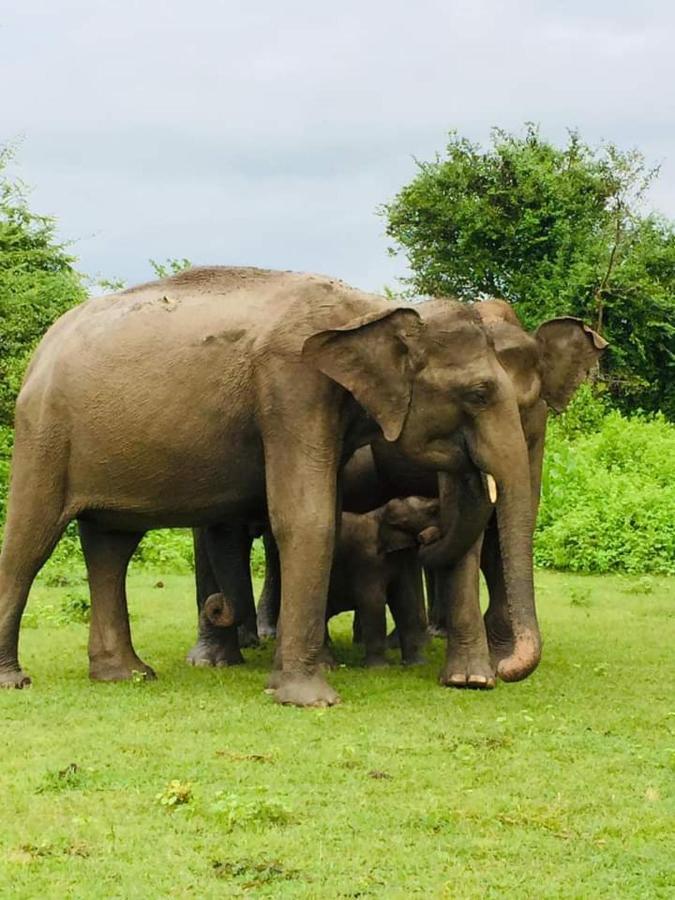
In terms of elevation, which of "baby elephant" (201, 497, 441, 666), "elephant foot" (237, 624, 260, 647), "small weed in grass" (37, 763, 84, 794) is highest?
"baby elephant" (201, 497, 441, 666)

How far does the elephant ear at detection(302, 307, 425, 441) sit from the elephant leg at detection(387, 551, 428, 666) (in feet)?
5.28

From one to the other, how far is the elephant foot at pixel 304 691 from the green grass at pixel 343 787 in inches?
3.6

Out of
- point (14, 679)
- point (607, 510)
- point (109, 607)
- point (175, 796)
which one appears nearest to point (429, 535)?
point (109, 607)

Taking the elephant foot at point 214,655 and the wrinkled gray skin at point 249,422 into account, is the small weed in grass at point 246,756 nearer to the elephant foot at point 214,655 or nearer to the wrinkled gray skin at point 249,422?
the wrinkled gray skin at point 249,422

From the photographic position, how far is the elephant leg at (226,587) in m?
8.77

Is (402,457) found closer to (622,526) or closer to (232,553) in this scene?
(232,553)

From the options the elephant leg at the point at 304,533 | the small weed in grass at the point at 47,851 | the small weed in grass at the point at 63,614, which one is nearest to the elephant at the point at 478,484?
the elephant leg at the point at 304,533

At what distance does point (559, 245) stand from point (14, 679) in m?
27.6

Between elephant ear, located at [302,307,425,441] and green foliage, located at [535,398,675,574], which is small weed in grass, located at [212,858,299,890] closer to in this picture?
elephant ear, located at [302,307,425,441]

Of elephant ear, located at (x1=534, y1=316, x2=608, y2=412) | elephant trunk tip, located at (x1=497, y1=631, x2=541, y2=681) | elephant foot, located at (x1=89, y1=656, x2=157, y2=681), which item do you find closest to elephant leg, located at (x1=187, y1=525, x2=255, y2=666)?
elephant foot, located at (x1=89, y1=656, x2=157, y2=681)


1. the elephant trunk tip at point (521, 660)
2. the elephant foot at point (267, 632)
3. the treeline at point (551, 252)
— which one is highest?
the treeline at point (551, 252)

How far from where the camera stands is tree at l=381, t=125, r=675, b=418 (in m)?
32.9

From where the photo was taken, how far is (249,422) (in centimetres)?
773

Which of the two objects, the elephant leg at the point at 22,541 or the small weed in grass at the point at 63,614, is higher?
the elephant leg at the point at 22,541
